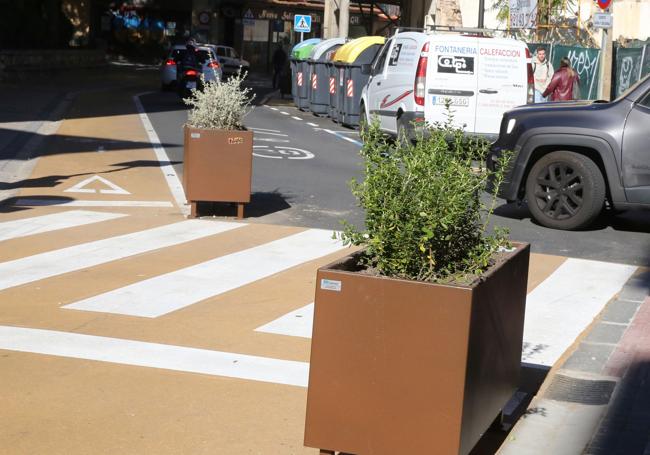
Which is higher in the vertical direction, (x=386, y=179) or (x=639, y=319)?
(x=386, y=179)

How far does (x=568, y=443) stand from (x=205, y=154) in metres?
7.27

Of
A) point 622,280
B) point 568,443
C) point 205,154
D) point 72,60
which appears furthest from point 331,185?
point 72,60

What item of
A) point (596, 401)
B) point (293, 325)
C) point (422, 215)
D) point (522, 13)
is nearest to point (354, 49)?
point (522, 13)

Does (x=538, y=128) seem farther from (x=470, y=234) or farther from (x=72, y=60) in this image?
(x=72, y=60)

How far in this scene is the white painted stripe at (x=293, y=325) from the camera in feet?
24.1

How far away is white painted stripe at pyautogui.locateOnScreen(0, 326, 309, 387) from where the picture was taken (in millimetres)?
6363

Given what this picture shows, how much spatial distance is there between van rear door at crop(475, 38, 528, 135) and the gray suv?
17.8 feet

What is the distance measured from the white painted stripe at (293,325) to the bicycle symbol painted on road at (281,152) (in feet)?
34.6

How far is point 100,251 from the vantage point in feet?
32.8

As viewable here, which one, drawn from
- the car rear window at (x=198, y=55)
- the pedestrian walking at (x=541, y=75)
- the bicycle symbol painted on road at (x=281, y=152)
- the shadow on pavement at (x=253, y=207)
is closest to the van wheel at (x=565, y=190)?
the shadow on pavement at (x=253, y=207)

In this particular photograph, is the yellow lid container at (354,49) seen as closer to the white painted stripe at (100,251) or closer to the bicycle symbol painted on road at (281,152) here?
the bicycle symbol painted on road at (281,152)

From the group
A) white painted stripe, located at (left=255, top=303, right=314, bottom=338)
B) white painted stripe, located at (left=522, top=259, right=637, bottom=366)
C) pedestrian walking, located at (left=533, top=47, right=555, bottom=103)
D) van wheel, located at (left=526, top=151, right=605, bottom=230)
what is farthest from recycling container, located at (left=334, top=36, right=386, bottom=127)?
white painted stripe, located at (left=255, top=303, right=314, bottom=338)

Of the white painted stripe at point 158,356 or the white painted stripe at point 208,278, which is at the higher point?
the white painted stripe at point 158,356

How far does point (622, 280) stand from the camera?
962 cm
